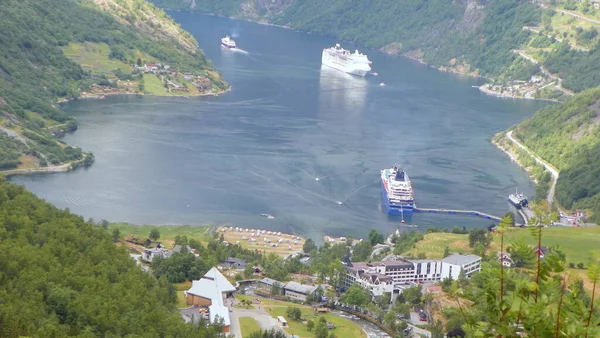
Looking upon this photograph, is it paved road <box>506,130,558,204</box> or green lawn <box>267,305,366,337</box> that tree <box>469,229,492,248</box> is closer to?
green lawn <box>267,305,366,337</box>

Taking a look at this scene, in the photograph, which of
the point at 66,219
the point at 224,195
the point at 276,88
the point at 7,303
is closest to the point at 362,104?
the point at 276,88

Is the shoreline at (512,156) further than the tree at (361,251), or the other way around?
the shoreline at (512,156)

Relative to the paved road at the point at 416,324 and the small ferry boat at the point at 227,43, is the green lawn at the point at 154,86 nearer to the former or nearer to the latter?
the small ferry boat at the point at 227,43

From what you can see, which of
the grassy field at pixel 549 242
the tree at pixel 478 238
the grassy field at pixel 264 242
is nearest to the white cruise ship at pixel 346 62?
the grassy field at pixel 264 242

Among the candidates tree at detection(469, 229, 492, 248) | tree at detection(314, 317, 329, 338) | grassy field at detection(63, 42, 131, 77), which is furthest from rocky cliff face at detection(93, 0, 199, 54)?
tree at detection(314, 317, 329, 338)

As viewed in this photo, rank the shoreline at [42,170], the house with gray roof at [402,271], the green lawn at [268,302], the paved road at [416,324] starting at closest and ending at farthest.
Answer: the paved road at [416,324] < the green lawn at [268,302] < the house with gray roof at [402,271] < the shoreline at [42,170]

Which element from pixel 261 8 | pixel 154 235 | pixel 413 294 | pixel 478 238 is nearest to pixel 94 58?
pixel 154 235
